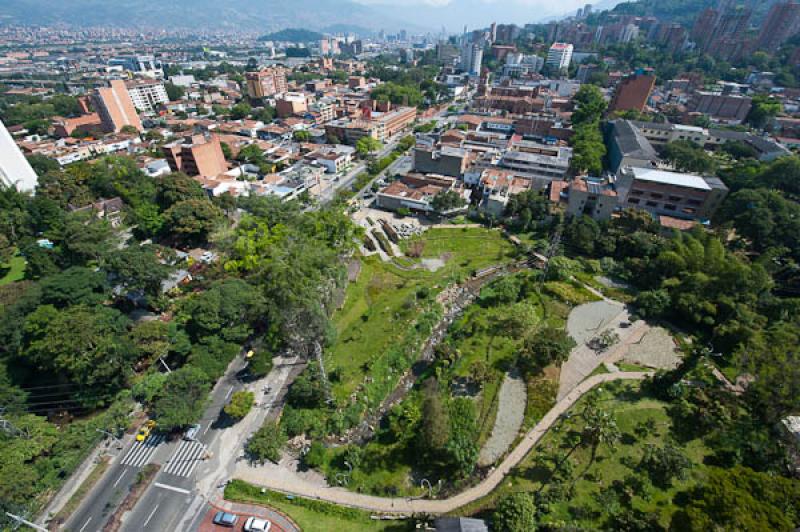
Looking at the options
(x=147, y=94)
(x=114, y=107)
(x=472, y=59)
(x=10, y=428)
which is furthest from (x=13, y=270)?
(x=472, y=59)

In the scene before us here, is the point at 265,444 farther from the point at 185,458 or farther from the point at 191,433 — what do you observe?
the point at 191,433

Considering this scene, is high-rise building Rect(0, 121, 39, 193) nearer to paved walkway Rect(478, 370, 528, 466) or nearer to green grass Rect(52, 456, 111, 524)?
green grass Rect(52, 456, 111, 524)

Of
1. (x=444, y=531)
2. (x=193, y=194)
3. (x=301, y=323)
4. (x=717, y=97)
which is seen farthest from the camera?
(x=717, y=97)

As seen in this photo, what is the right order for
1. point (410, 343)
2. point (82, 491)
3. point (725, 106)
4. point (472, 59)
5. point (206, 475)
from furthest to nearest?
point (472, 59) < point (725, 106) < point (410, 343) < point (206, 475) < point (82, 491)

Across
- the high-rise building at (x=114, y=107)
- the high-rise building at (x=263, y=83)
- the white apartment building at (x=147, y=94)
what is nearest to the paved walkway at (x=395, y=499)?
the high-rise building at (x=114, y=107)

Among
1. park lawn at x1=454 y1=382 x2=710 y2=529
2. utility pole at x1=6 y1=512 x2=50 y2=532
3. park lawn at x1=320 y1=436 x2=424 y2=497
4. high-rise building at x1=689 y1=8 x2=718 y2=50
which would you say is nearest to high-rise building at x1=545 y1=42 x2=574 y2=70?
high-rise building at x1=689 y1=8 x2=718 y2=50

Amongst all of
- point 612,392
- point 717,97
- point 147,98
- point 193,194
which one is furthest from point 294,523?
point 147,98

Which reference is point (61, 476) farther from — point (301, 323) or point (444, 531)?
point (444, 531)
